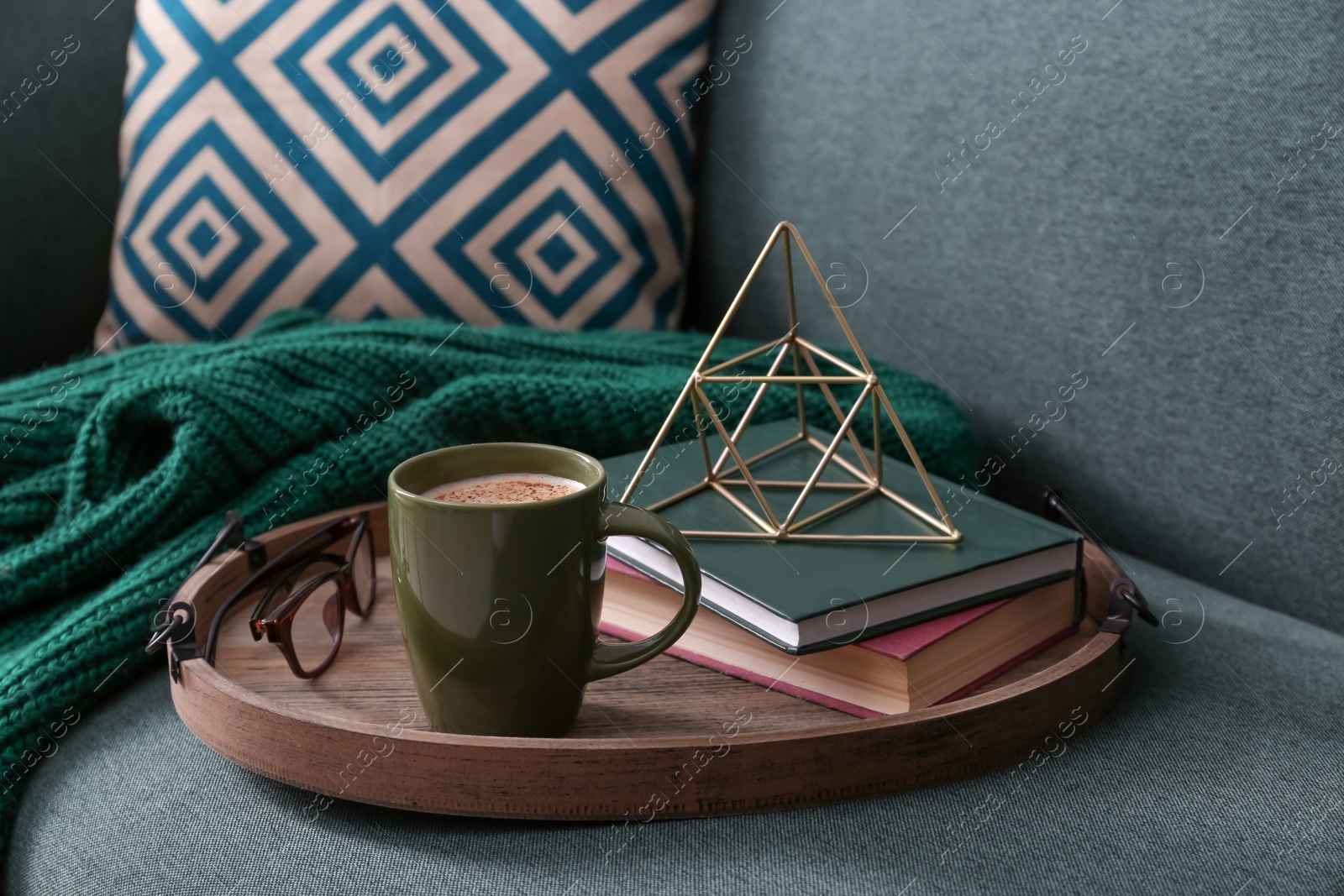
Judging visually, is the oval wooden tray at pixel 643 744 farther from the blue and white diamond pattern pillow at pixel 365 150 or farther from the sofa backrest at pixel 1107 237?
the blue and white diamond pattern pillow at pixel 365 150

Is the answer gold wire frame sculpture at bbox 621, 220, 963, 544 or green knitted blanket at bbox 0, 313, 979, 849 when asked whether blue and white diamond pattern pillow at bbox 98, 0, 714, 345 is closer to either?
green knitted blanket at bbox 0, 313, 979, 849

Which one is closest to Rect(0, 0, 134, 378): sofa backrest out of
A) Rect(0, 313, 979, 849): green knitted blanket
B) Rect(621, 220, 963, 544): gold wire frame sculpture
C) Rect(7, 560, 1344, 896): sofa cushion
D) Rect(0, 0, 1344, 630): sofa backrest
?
Rect(0, 0, 1344, 630): sofa backrest

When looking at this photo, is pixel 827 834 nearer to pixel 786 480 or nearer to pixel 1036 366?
pixel 786 480

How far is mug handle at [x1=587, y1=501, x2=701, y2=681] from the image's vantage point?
464 millimetres

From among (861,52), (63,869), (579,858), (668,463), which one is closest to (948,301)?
(861,52)

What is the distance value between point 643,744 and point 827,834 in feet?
0.28

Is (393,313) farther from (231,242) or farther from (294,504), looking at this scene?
(294,504)

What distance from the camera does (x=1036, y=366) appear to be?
0.83 metres

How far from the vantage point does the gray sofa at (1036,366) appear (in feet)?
1.44

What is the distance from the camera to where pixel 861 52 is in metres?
0.94

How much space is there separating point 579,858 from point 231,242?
0.75 m

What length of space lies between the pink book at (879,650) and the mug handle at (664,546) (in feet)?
0.17

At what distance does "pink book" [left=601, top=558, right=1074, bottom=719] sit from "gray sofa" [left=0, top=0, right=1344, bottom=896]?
0.05 metres

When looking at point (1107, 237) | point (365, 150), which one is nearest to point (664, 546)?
point (1107, 237)
